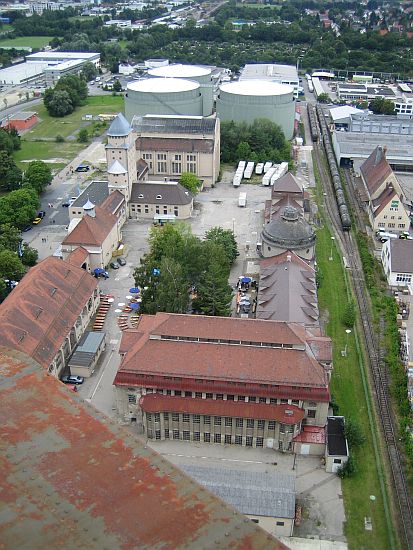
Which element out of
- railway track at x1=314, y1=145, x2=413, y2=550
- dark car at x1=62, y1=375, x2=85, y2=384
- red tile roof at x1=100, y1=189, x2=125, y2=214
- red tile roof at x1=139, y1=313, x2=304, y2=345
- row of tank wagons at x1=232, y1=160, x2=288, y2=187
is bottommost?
railway track at x1=314, y1=145, x2=413, y2=550

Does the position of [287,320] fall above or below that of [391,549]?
above

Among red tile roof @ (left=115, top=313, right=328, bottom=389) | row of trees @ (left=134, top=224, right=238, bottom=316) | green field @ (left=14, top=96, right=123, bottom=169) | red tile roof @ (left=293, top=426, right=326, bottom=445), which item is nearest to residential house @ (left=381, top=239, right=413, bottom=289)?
row of trees @ (left=134, top=224, right=238, bottom=316)

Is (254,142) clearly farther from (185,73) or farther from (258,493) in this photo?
(258,493)

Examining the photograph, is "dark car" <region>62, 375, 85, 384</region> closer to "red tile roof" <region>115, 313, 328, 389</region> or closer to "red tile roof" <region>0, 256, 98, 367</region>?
"red tile roof" <region>0, 256, 98, 367</region>

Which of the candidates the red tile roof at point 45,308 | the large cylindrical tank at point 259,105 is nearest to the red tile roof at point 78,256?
the red tile roof at point 45,308

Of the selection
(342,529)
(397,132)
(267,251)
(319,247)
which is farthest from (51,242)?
(397,132)

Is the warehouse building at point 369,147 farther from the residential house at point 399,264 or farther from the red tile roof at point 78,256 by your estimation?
the red tile roof at point 78,256

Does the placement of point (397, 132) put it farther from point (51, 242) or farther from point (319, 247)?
point (51, 242)

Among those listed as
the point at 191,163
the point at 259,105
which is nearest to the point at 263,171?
the point at 191,163
